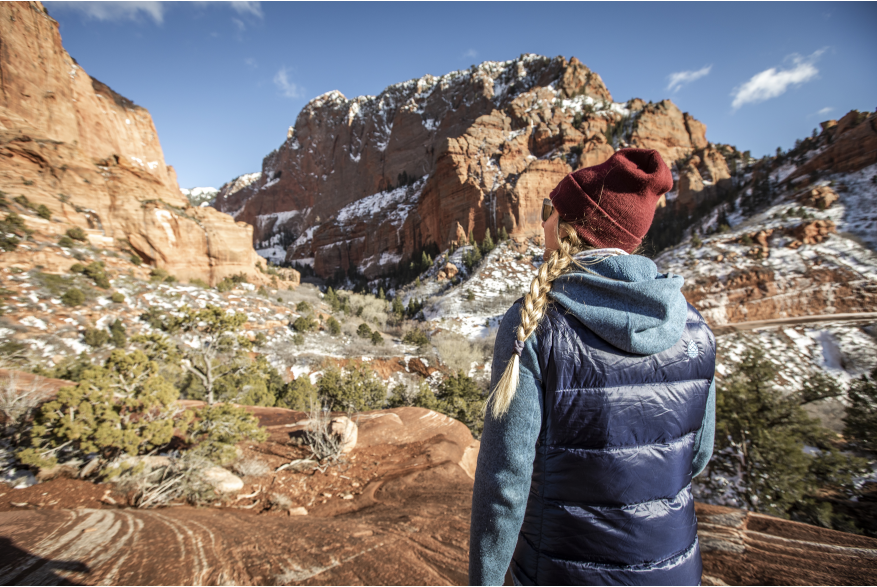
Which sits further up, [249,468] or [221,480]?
[221,480]

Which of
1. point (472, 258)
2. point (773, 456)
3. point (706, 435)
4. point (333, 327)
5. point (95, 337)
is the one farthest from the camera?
point (472, 258)

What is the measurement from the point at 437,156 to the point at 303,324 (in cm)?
4252

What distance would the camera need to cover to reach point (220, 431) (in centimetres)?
518

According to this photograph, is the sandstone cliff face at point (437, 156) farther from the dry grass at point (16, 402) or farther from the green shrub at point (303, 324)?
the dry grass at point (16, 402)

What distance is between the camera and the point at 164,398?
15.5 ft

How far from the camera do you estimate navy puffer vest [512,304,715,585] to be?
0.97 meters

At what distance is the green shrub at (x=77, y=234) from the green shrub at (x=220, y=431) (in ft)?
62.3

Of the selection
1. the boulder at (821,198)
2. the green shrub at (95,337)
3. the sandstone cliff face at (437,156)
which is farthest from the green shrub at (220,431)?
the sandstone cliff face at (437,156)

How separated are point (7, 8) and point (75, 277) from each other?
1066 centimetres

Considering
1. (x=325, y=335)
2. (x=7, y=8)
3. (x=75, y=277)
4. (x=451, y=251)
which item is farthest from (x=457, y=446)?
(x=451, y=251)

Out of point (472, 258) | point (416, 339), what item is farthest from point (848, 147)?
point (416, 339)

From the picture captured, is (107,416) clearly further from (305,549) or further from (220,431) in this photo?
(305,549)

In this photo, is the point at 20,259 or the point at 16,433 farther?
the point at 20,259

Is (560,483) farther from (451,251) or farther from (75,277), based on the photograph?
(451,251)
